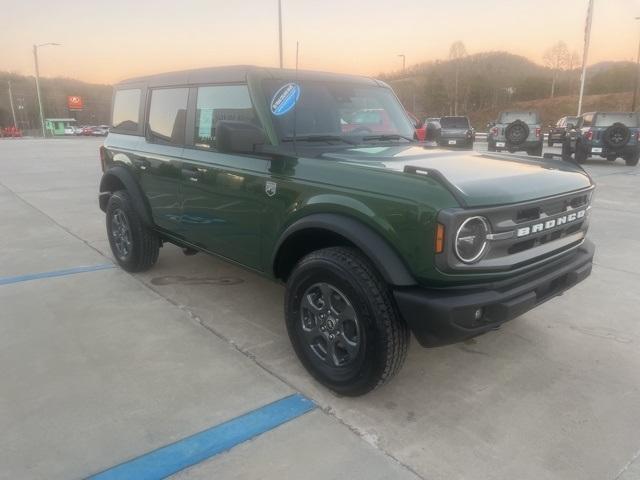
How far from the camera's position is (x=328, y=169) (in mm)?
2879

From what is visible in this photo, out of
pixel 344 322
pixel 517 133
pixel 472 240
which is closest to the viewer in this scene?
pixel 472 240

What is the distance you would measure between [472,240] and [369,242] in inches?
19.7

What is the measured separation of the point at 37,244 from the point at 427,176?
17.8ft

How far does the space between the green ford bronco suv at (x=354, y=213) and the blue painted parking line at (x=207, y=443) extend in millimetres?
319

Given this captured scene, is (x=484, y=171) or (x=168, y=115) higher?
(x=168, y=115)

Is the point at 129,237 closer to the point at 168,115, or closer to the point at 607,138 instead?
the point at 168,115

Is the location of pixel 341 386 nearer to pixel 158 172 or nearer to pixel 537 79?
pixel 158 172

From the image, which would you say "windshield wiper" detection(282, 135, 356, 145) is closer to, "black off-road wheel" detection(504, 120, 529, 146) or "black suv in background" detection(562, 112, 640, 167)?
"black suv in background" detection(562, 112, 640, 167)

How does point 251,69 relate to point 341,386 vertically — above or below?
above

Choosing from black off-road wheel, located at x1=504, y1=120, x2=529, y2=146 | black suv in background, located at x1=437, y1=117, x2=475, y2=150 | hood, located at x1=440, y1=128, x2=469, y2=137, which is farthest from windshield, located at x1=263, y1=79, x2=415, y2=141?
hood, located at x1=440, y1=128, x2=469, y2=137

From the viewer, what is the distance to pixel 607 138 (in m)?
14.6

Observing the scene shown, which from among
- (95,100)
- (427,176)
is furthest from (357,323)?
(95,100)

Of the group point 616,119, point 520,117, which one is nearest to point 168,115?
point 616,119

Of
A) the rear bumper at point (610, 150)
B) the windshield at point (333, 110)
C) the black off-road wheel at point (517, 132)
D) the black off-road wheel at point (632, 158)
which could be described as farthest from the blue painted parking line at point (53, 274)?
the black off-road wheel at point (517, 132)
